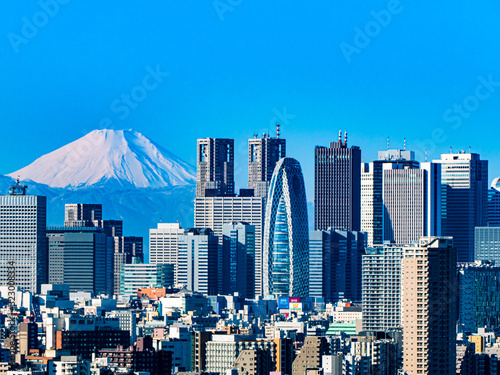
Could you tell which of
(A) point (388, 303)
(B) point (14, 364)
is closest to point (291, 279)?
(A) point (388, 303)

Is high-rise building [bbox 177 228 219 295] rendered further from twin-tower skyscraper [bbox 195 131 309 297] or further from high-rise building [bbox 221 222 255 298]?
twin-tower skyscraper [bbox 195 131 309 297]

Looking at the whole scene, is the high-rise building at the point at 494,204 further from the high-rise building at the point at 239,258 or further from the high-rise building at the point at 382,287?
the high-rise building at the point at 382,287

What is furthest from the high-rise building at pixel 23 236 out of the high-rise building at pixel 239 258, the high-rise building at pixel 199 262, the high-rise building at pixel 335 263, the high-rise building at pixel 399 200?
the high-rise building at pixel 399 200

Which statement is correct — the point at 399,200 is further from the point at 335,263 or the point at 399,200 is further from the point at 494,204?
the point at 494,204

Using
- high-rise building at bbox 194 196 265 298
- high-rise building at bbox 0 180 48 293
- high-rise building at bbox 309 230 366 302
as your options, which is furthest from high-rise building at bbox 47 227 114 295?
high-rise building at bbox 309 230 366 302

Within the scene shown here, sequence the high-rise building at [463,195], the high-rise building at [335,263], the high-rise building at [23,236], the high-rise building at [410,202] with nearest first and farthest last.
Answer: the high-rise building at [23,236] < the high-rise building at [335,263] < the high-rise building at [410,202] < the high-rise building at [463,195]

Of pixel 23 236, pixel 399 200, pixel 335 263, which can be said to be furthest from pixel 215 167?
pixel 23 236
